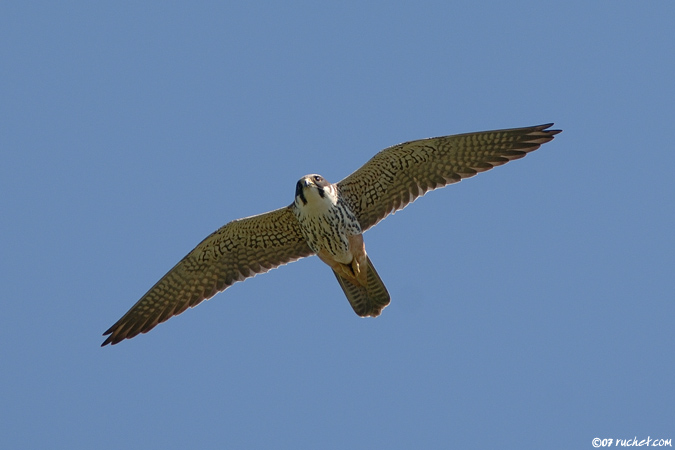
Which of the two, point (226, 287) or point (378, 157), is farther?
point (226, 287)

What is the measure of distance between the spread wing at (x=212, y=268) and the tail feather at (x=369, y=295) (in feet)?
2.40

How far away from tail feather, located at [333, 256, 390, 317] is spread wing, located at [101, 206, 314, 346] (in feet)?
2.40

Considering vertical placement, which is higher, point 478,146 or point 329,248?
point 478,146

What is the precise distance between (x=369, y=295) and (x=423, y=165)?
5.97ft

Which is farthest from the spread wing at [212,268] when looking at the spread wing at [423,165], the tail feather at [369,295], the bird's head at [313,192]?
the spread wing at [423,165]

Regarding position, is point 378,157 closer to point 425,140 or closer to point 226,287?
point 425,140

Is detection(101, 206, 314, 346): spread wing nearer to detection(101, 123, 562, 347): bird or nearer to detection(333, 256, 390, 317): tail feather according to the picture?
detection(101, 123, 562, 347): bird

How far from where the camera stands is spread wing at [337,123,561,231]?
1241cm

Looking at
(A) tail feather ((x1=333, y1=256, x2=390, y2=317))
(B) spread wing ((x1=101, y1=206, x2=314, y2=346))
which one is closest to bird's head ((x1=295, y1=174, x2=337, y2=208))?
(B) spread wing ((x1=101, y1=206, x2=314, y2=346))

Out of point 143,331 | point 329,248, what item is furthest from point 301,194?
point 143,331

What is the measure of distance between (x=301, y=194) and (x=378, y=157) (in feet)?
3.73

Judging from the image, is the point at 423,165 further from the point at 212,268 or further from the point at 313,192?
the point at 212,268

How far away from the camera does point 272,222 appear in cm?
1281

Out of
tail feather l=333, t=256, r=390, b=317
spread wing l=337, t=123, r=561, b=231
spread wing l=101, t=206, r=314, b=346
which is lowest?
tail feather l=333, t=256, r=390, b=317
